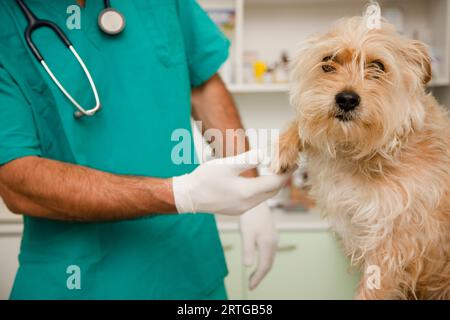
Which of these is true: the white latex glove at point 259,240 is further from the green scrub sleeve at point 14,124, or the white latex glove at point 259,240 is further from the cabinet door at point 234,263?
the cabinet door at point 234,263

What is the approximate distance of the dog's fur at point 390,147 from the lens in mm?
688

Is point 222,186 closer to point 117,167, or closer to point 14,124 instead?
point 117,167

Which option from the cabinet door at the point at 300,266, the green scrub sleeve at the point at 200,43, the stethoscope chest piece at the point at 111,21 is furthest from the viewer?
the cabinet door at the point at 300,266

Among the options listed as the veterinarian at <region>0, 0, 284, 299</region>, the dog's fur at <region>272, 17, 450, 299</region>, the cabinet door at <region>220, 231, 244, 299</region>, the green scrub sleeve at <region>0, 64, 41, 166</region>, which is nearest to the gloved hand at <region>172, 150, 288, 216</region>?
the veterinarian at <region>0, 0, 284, 299</region>

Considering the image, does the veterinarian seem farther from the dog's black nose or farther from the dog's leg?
the dog's black nose

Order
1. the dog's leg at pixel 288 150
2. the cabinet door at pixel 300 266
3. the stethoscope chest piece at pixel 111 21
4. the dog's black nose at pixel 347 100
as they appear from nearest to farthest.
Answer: the dog's black nose at pixel 347 100 → the dog's leg at pixel 288 150 → the stethoscope chest piece at pixel 111 21 → the cabinet door at pixel 300 266

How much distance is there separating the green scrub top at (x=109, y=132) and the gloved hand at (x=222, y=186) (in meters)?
0.16

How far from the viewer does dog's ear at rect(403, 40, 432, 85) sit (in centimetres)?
69

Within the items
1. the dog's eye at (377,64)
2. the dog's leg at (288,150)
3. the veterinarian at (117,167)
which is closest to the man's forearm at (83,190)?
the veterinarian at (117,167)

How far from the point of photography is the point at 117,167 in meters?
0.96

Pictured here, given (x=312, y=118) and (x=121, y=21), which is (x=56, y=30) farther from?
(x=312, y=118)

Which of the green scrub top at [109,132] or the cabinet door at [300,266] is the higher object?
the green scrub top at [109,132]

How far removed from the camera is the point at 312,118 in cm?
71

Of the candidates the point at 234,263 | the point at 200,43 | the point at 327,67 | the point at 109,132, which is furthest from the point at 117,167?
the point at 234,263
